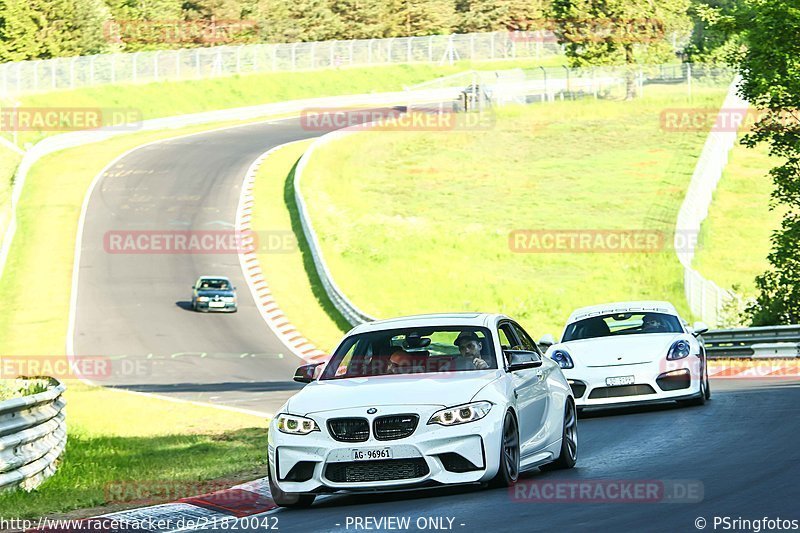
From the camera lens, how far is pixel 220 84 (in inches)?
3888

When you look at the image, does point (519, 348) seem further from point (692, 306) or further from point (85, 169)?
point (85, 169)

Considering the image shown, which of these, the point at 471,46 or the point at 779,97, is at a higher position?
the point at 779,97

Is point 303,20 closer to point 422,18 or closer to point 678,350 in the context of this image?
point 422,18

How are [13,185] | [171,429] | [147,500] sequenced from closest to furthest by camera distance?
[147,500], [171,429], [13,185]

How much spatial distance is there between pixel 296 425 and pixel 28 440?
3.30 meters

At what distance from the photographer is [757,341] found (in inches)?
1208

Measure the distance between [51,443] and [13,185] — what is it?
1916 inches

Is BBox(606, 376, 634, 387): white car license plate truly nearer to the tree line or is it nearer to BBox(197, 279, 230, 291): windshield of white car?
BBox(197, 279, 230, 291): windshield of white car

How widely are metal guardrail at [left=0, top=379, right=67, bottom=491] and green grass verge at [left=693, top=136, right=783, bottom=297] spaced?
3420 centimetres

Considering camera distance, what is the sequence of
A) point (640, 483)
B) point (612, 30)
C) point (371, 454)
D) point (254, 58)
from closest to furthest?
point (371, 454) → point (640, 483) → point (612, 30) → point (254, 58)

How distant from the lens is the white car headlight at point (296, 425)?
11.2 m

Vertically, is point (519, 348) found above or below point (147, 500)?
above

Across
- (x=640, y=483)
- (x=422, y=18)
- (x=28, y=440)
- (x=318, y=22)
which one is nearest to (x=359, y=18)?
(x=318, y=22)

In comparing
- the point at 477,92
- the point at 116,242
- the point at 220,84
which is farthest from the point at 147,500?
the point at 220,84
